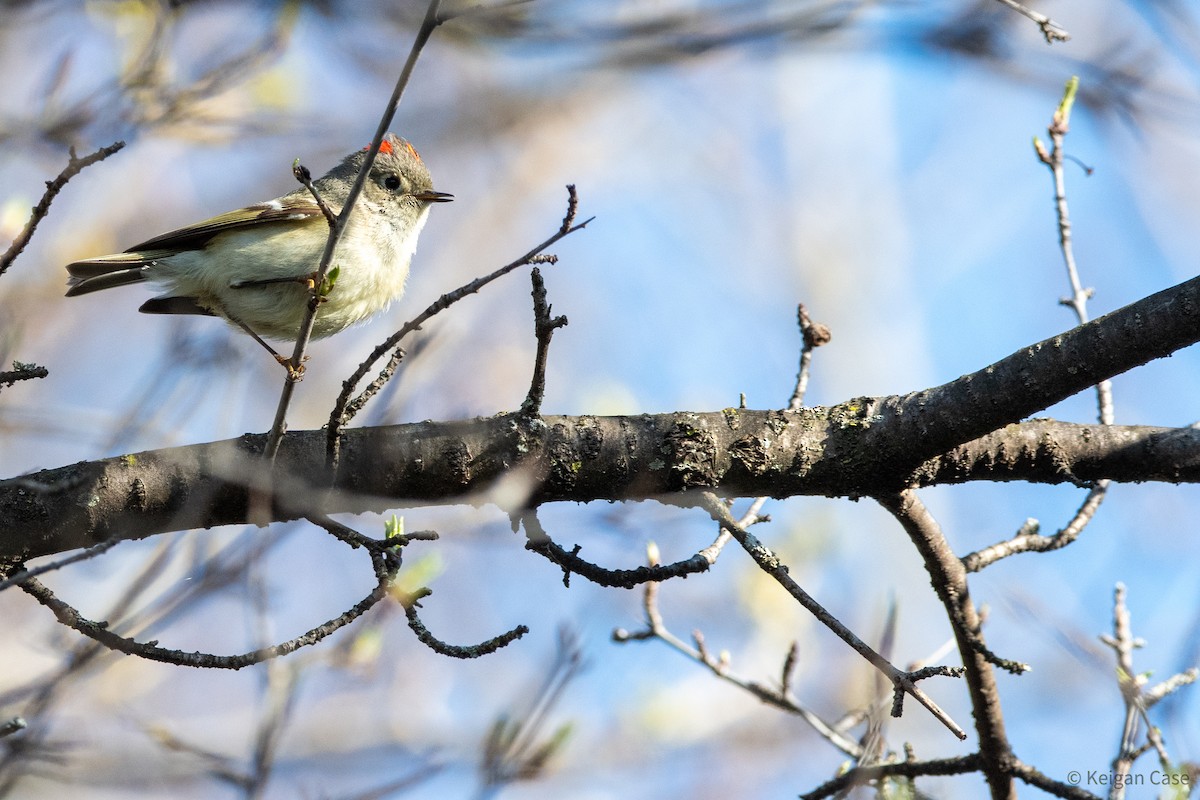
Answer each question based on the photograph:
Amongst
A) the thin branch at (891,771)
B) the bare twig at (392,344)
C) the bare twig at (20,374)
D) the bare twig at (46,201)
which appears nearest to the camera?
the bare twig at (392,344)

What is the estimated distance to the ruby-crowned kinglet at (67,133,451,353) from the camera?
153 inches

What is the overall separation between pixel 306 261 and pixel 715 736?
3903 millimetres

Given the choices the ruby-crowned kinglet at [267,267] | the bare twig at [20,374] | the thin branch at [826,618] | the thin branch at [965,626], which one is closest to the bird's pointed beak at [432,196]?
the ruby-crowned kinglet at [267,267]

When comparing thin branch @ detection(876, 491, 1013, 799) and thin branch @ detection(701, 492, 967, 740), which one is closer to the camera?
thin branch @ detection(701, 492, 967, 740)

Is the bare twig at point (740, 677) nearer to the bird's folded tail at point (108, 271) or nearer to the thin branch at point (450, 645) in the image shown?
the thin branch at point (450, 645)

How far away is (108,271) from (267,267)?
0.67m

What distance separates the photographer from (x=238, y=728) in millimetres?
4777

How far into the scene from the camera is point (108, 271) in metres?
4.03

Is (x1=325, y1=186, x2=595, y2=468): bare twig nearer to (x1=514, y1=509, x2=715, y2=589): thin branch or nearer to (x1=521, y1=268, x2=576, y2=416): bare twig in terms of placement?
(x1=521, y1=268, x2=576, y2=416): bare twig

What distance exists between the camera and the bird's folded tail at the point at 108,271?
3.95 m

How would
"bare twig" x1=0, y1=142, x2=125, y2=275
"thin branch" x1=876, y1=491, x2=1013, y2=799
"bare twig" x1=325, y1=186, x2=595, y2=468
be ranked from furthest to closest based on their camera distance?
1. "thin branch" x1=876, y1=491, x2=1013, y2=799
2. "bare twig" x1=0, y1=142, x2=125, y2=275
3. "bare twig" x1=325, y1=186, x2=595, y2=468

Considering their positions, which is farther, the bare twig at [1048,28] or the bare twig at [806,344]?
the bare twig at [806,344]

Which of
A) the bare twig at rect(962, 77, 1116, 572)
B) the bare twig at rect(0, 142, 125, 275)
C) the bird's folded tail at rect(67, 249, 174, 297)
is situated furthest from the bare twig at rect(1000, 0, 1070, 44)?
the bird's folded tail at rect(67, 249, 174, 297)

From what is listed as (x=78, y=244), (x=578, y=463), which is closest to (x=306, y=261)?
(x=578, y=463)
